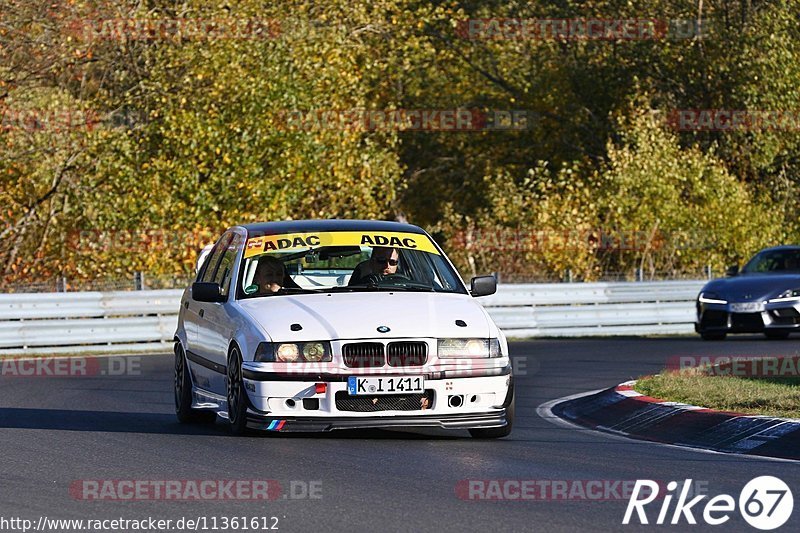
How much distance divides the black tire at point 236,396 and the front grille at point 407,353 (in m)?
1.06

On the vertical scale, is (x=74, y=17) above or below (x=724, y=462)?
above

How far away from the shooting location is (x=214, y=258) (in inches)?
511

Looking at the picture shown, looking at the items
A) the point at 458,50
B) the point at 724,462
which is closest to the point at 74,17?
the point at 458,50

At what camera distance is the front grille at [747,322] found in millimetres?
22328

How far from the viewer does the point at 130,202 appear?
30359mm

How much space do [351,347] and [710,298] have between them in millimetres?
13606

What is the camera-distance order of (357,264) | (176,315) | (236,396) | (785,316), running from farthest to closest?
(176,315)
(785,316)
(357,264)
(236,396)

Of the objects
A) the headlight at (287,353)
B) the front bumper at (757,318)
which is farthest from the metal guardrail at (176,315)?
the headlight at (287,353)

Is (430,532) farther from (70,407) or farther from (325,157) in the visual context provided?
(325,157)

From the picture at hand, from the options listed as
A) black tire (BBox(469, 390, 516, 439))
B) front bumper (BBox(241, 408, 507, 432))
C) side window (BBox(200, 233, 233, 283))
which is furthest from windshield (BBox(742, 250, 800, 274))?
front bumper (BBox(241, 408, 507, 432))

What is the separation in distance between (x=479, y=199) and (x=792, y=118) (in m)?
13.4

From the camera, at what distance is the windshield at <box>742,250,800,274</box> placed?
23609mm

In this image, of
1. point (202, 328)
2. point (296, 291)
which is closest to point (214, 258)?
point (202, 328)

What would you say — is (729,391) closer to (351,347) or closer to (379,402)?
(379,402)
